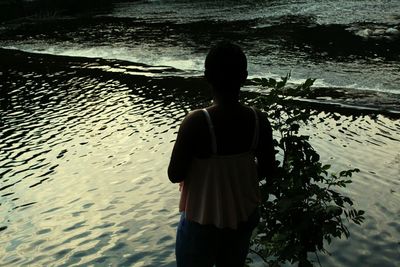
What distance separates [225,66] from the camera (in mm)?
3818

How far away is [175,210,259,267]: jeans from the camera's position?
413cm

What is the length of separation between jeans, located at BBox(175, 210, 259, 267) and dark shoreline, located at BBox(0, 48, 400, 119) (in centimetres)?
663

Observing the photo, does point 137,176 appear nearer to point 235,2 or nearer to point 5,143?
point 5,143

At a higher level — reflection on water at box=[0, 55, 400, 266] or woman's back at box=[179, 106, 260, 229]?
woman's back at box=[179, 106, 260, 229]

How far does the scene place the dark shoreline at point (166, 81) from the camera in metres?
17.5

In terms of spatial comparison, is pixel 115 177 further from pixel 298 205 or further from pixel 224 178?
pixel 224 178

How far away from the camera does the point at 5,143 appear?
52.1 feet

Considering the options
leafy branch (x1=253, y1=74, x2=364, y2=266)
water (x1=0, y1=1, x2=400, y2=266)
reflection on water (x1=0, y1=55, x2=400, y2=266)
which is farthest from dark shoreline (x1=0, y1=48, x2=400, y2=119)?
leafy branch (x1=253, y1=74, x2=364, y2=266)

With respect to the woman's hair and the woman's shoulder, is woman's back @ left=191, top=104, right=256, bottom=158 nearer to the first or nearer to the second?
the woman's shoulder

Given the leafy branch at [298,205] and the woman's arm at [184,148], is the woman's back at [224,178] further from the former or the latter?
the leafy branch at [298,205]

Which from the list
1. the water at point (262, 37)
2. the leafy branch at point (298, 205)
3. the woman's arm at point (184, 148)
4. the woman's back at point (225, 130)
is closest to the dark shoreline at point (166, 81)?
the water at point (262, 37)

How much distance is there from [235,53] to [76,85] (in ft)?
70.1

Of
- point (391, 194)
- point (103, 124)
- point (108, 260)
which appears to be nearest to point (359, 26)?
point (103, 124)

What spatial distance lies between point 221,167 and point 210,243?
0.73 m
